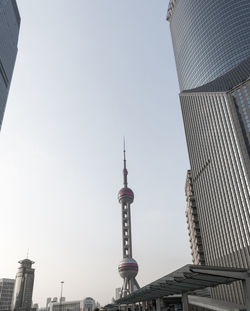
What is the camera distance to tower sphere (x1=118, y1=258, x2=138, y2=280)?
17200cm

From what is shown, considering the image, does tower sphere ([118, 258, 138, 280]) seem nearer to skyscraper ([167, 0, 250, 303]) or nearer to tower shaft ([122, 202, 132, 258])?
tower shaft ([122, 202, 132, 258])

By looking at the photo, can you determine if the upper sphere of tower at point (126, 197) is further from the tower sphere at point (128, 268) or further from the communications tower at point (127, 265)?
the tower sphere at point (128, 268)

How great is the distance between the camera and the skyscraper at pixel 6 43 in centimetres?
10669

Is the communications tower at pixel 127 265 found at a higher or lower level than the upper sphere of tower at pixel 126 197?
lower

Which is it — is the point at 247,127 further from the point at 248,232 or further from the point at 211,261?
the point at 211,261

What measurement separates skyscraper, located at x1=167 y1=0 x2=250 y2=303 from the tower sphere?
82.8m

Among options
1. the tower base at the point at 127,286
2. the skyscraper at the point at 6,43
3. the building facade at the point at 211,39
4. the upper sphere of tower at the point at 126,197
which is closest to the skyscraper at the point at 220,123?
the building facade at the point at 211,39

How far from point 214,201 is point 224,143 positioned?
19165mm

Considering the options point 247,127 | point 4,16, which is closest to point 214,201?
point 247,127

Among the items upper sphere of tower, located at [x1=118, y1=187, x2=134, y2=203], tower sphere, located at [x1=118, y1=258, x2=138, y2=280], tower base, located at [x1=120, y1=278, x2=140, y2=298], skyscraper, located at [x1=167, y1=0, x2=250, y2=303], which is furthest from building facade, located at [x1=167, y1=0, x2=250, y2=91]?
tower base, located at [x1=120, y1=278, x2=140, y2=298]

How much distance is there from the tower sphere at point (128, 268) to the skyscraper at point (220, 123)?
8276cm

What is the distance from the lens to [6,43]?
11381 cm

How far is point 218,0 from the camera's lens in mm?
131125

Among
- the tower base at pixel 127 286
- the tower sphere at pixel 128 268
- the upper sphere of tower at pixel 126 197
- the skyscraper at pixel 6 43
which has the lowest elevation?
the tower base at pixel 127 286
